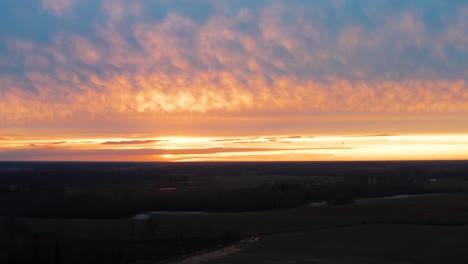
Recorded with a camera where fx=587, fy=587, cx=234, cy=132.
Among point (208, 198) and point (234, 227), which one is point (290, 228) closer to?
point (234, 227)

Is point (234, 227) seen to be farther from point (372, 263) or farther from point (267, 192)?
point (267, 192)

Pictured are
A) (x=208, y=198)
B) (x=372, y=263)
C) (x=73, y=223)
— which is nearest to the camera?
(x=372, y=263)

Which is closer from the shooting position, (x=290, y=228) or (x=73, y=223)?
(x=290, y=228)

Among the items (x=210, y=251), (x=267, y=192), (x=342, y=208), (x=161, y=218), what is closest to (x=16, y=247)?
(x=210, y=251)

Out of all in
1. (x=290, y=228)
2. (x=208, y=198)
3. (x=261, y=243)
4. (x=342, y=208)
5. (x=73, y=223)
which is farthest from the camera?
(x=208, y=198)

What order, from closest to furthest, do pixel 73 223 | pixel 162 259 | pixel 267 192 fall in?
pixel 162 259 < pixel 73 223 < pixel 267 192

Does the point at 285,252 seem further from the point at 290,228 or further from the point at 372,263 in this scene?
the point at 290,228

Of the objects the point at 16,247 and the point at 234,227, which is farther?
the point at 234,227

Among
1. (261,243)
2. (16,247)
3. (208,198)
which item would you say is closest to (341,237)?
(261,243)

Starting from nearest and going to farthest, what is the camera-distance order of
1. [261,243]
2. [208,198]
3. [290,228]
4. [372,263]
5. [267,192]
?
[372,263], [261,243], [290,228], [208,198], [267,192]
